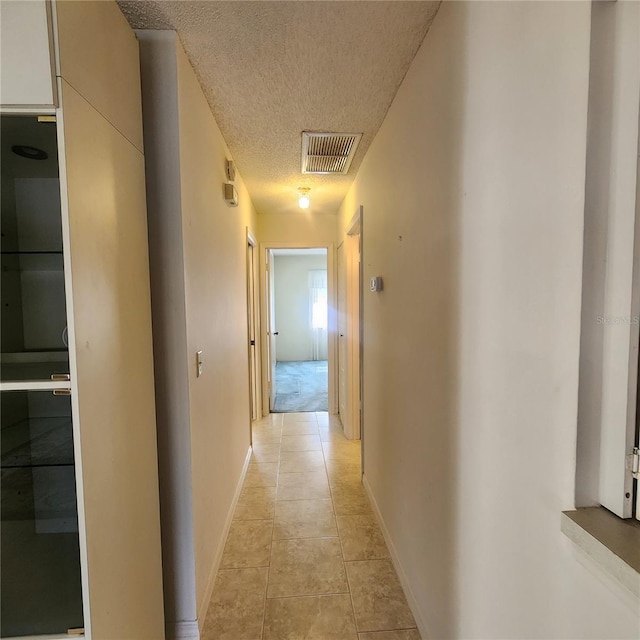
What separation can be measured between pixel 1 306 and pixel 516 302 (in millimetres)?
1345

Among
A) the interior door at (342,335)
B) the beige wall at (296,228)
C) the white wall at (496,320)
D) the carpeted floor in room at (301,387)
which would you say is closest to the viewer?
the white wall at (496,320)

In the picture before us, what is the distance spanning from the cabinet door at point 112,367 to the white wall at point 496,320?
1.06 meters

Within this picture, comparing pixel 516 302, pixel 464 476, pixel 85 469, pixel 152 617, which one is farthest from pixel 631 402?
pixel 152 617

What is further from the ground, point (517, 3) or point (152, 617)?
point (517, 3)

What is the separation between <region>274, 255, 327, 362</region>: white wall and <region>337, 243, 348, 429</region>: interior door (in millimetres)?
4096

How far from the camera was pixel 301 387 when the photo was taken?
18.7 feet

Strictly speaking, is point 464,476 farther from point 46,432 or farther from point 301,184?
point 301,184

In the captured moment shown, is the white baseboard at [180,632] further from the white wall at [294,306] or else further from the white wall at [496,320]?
the white wall at [294,306]

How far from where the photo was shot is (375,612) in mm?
1573

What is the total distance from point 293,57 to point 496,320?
4.44 feet

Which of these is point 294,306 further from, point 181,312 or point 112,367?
point 112,367

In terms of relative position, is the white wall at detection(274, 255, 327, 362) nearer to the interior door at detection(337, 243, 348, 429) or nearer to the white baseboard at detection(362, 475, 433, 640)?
the interior door at detection(337, 243, 348, 429)

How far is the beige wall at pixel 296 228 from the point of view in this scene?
160 inches

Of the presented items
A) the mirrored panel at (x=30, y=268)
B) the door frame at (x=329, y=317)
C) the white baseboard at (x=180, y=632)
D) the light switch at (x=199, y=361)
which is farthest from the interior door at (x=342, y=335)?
the mirrored panel at (x=30, y=268)
